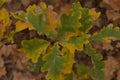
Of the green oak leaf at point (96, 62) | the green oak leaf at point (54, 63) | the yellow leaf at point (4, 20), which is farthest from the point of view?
the yellow leaf at point (4, 20)

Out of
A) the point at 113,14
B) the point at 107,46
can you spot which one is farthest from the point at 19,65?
the point at 113,14

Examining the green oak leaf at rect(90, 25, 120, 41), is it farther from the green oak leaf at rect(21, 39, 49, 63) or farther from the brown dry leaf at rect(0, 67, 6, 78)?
the brown dry leaf at rect(0, 67, 6, 78)

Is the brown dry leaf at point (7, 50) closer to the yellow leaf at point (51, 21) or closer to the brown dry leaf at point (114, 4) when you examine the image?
the yellow leaf at point (51, 21)

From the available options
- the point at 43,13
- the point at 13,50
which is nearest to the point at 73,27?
the point at 43,13

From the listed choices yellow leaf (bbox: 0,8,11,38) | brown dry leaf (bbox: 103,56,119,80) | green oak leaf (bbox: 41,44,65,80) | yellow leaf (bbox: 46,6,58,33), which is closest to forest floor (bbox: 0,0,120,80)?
brown dry leaf (bbox: 103,56,119,80)

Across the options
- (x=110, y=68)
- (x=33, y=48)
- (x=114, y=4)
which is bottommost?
(x=110, y=68)

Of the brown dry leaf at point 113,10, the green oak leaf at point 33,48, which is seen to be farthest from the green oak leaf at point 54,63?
the brown dry leaf at point 113,10

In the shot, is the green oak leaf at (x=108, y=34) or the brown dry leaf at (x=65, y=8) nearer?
the green oak leaf at (x=108, y=34)

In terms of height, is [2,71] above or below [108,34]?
below

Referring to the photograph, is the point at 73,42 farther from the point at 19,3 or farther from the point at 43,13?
the point at 19,3

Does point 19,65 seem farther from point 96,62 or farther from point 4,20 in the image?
point 96,62

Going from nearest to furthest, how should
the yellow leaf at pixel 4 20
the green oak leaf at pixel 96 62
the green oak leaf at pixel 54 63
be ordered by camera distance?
the green oak leaf at pixel 54 63 → the green oak leaf at pixel 96 62 → the yellow leaf at pixel 4 20
